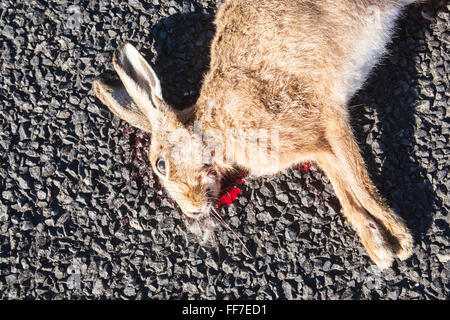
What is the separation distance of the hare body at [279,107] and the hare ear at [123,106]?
30mm

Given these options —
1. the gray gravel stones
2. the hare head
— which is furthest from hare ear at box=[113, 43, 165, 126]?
the gray gravel stones

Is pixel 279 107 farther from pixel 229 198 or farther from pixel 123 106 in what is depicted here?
pixel 123 106

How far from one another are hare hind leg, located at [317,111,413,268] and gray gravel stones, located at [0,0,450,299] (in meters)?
0.16

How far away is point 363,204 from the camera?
11.9 feet

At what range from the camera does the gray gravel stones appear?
3701 mm

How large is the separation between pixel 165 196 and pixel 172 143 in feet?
2.06

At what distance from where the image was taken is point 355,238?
3.74 m

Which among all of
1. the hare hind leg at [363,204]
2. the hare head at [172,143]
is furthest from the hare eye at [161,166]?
the hare hind leg at [363,204]

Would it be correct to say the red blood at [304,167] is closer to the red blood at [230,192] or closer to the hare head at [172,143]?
the red blood at [230,192]

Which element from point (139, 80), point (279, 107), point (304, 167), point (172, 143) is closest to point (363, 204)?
point (304, 167)

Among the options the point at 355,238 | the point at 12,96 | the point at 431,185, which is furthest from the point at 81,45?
the point at 431,185

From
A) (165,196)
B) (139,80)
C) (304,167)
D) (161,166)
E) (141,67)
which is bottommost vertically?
(165,196)

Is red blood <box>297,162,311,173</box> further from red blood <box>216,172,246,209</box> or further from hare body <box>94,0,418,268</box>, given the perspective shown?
red blood <box>216,172,246,209</box>
